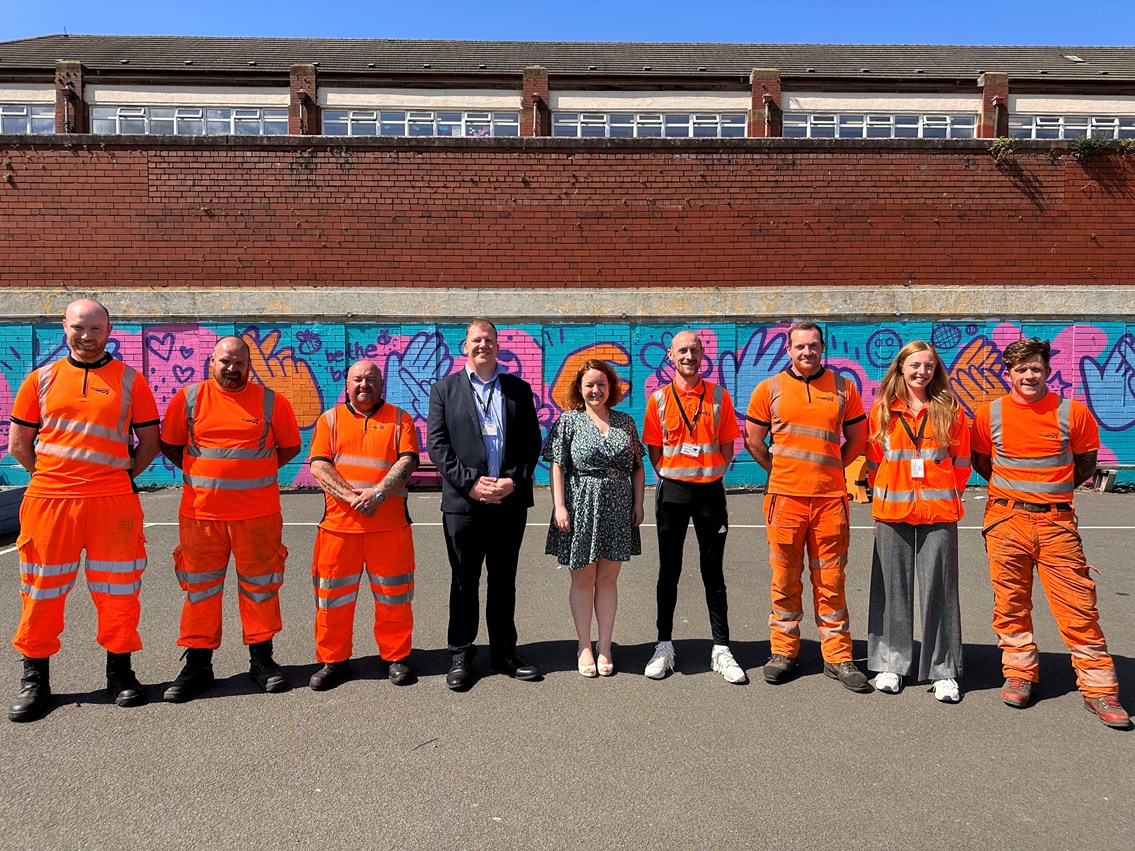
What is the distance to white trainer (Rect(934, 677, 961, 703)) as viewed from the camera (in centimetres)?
399

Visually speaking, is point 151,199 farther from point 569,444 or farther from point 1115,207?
point 1115,207

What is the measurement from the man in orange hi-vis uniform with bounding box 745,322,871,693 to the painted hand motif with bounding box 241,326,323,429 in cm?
977

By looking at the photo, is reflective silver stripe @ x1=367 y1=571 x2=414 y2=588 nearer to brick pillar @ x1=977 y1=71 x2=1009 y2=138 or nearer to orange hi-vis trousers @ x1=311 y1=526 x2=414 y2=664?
orange hi-vis trousers @ x1=311 y1=526 x2=414 y2=664

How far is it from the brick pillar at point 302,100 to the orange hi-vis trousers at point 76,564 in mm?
20473

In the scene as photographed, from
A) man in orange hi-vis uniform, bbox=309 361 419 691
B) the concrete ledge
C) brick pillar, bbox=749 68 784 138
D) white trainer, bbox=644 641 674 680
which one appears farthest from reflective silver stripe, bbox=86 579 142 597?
brick pillar, bbox=749 68 784 138

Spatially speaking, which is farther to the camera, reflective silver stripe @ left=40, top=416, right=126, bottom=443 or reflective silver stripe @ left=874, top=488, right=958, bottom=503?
reflective silver stripe @ left=874, top=488, right=958, bottom=503

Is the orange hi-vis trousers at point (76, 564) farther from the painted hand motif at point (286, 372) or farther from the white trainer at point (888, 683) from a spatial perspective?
the painted hand motif at point (286, 372)

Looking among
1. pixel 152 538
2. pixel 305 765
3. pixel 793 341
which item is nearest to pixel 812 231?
pixel 793 341

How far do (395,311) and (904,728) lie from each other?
34.5 feet

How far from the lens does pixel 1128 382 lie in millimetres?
12820

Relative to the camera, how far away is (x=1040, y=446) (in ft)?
13.3

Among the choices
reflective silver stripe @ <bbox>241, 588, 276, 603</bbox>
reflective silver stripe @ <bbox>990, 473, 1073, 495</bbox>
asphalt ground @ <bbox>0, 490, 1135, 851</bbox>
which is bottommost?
asphalt ground @ <bbox>0, 490, 1135, 851</bbox>

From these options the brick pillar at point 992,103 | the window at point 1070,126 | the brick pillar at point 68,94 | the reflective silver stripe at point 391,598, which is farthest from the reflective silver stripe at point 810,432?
the brick pillar at point 68,94

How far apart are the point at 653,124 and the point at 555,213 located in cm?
1076
